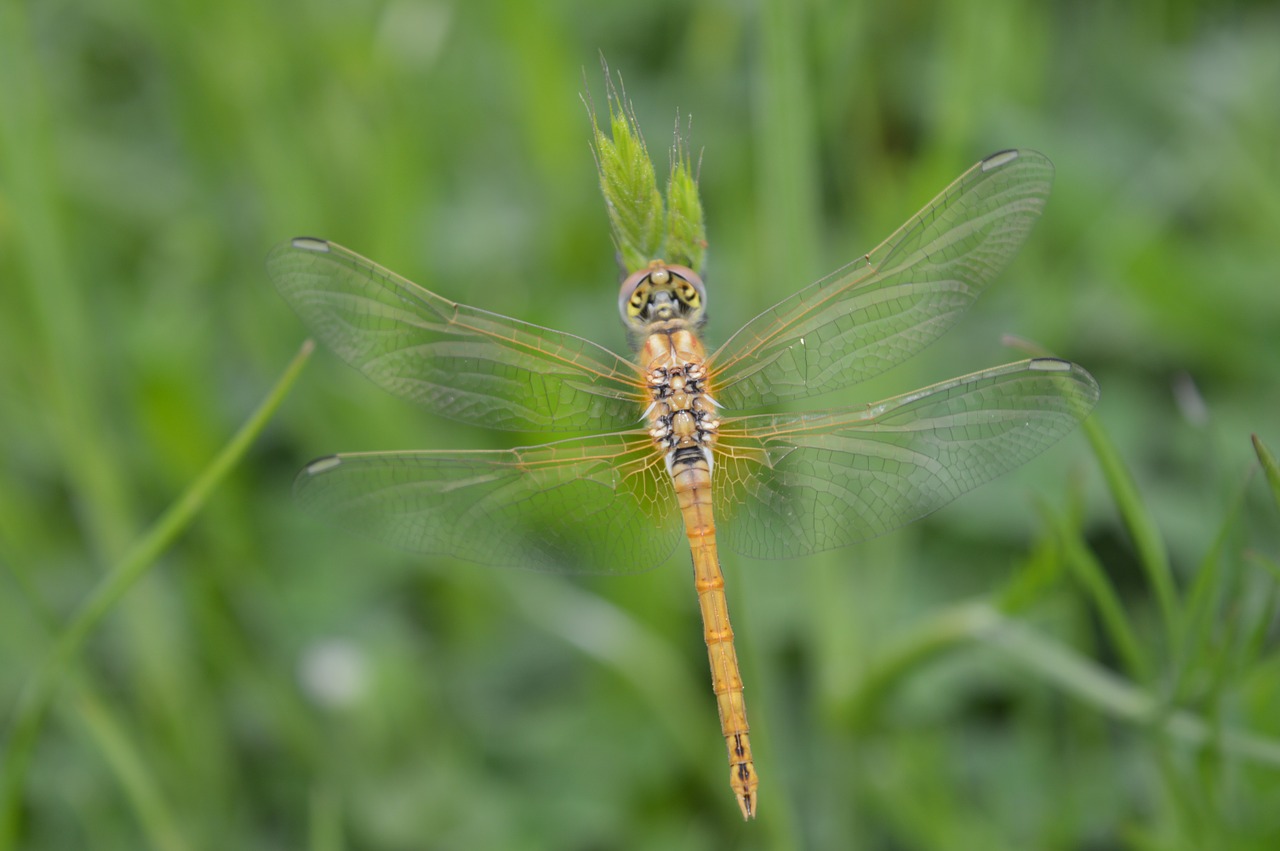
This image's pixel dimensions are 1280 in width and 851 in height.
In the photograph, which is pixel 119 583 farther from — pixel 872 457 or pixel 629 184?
pixel 872 457

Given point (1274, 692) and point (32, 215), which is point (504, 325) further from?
point (1274, 692)

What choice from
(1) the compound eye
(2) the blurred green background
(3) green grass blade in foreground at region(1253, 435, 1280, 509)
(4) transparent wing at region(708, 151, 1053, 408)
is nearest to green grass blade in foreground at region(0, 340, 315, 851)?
(2) the blurred green background

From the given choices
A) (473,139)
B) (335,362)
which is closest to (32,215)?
→ (335,362)

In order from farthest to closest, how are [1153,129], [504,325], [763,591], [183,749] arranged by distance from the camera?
[1153,129] → [763,591] → [183,749] → [504,325]

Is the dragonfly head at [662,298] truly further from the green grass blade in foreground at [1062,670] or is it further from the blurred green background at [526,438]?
the green grass blade in foreground at [1062,670]

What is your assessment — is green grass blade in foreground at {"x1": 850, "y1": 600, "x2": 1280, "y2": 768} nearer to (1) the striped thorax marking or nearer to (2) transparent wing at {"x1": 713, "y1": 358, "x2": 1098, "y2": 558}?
(2) transparent wing at {"x1": 713, "y1": 358, "x2": 1098, "y2": 558}

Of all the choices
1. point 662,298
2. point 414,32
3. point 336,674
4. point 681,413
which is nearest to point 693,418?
point 681,413
